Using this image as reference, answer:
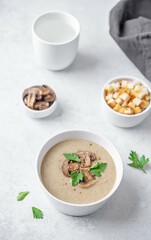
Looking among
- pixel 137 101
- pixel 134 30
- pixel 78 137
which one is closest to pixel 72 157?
pixel 78 137

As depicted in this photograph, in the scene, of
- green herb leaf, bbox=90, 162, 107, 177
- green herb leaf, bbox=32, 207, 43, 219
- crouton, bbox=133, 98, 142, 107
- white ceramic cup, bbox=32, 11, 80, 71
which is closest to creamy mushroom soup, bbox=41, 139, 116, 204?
green herb leaf, bbox=90, 162, 107, 177

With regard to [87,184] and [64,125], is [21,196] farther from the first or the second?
[64,125]

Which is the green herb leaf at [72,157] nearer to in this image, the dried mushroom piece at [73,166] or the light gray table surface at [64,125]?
the dried mushroom piece at [73,166]

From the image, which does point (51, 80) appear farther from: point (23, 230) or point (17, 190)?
point (23, 230)

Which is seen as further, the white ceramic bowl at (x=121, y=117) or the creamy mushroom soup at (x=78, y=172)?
the white ceramic bowl at (x=121, y=117)

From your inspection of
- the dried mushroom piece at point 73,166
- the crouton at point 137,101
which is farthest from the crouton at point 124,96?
the dried mushroom piece at point 73,166

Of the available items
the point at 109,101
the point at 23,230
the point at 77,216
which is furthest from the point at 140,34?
the point at 23,230

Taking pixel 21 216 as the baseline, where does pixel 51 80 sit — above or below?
above
